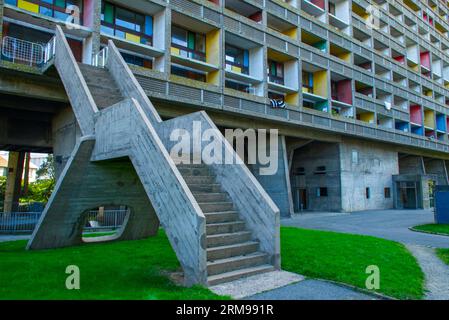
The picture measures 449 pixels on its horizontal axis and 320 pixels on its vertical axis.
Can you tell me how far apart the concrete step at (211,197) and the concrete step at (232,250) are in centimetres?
130

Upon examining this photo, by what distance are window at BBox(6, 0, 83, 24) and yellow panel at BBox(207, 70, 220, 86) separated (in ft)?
27.6

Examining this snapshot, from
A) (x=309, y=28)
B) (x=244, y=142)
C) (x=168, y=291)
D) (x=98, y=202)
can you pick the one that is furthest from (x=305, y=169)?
(x=168, y=291)

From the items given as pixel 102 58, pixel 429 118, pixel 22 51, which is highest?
pixel 429 118

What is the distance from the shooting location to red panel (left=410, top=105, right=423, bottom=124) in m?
42.2

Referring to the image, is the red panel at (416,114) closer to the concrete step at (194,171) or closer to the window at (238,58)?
the window at (238,58)

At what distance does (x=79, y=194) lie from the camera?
9.91m

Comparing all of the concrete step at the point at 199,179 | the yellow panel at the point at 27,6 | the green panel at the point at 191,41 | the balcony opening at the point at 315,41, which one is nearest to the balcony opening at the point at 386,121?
the balcony opening at the point at 315,41

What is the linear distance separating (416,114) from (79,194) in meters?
43.9

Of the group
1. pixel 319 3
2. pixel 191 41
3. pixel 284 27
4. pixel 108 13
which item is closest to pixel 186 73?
pixel 191 41

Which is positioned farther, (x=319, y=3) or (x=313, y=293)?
(x=319, y=3)

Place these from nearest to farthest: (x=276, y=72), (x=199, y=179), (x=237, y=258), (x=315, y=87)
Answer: (x=237, y=258) → (x=199, y=179) → (x=276, y=72) → (x=315, y=87)

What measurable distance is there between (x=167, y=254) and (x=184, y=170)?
7.95 feet

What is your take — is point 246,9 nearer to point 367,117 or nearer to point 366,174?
point 367,117

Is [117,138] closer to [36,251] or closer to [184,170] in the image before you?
[184,170]
